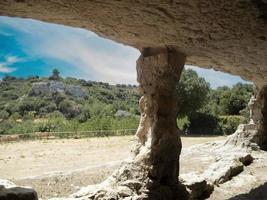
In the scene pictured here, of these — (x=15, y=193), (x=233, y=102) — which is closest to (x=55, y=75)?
(x=233, y=102)

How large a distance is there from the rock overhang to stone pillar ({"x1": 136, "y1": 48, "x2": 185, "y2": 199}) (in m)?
0.48

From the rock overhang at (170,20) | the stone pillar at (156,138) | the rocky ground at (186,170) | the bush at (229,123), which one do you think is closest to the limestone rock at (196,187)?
the rocky ground at (186,170)

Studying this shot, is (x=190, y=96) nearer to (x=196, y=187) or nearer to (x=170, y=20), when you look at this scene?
(x=196, y=187)

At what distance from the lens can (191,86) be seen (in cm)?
3900

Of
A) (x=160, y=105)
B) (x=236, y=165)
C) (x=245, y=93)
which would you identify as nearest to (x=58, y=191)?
(x=160, y=105)

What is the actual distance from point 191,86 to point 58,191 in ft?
96.4

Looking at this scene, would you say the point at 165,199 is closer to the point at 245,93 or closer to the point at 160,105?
the point at 160,105

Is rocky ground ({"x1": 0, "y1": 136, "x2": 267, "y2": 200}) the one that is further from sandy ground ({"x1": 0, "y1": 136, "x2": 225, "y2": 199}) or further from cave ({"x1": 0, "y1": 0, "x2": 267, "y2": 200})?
cave ({"x1": 0, "y1": 0, "x2": 267, "y2": 200})

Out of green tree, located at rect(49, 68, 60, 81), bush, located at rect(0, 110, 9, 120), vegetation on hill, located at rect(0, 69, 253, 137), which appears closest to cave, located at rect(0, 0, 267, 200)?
vegetation on hill, located at rect(0, 69, 253, 137)

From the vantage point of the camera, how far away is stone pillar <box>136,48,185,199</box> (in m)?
9.34

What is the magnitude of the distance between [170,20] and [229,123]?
36.6 m

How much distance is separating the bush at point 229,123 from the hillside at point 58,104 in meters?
10.4

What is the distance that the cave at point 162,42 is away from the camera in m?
5.74

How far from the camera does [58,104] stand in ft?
242
